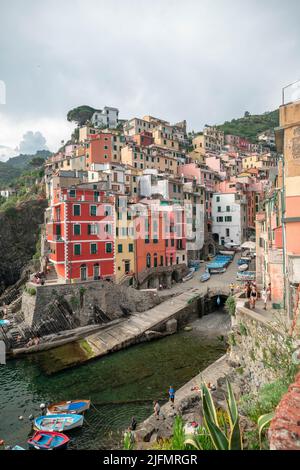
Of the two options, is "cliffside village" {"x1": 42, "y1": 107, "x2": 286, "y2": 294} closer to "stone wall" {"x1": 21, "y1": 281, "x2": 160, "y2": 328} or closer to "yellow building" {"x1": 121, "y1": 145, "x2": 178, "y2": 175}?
"yellow building" {"x1": 121, "y1": 145, "x2": 178, "y2": 175}

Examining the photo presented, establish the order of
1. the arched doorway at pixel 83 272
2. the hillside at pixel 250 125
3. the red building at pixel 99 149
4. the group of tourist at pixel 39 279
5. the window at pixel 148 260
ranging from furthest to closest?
the hillside at pixel 250 125, the red building at pixel 99 149, the window at pixel 148 260, the arched doorway at pixel 83 272, the group of tourist at pixel 39 279

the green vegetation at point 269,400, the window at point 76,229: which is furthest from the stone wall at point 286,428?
the window at point 76,229

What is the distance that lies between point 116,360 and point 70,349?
5.10 m

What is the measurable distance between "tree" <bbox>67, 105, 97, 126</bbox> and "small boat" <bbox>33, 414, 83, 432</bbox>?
101267mm

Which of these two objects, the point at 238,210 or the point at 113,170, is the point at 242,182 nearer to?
the point at 238,210

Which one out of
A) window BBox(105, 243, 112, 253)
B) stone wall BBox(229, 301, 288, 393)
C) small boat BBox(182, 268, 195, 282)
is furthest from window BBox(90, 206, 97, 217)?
stone wall BBox(229, 301, 288, 393)

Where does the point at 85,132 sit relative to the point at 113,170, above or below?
above

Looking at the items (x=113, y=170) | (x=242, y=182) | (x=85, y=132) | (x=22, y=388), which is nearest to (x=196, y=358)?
(x=22, y=388)

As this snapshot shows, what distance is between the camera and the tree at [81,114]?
102125 mm

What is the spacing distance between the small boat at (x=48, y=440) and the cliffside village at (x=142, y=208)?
18.8 metres

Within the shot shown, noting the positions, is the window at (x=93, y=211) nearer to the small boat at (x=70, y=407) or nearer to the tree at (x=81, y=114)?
the small boat at (x=70, y=407)

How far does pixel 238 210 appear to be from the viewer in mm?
59688

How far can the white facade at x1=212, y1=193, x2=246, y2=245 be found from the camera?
59.7 meters
